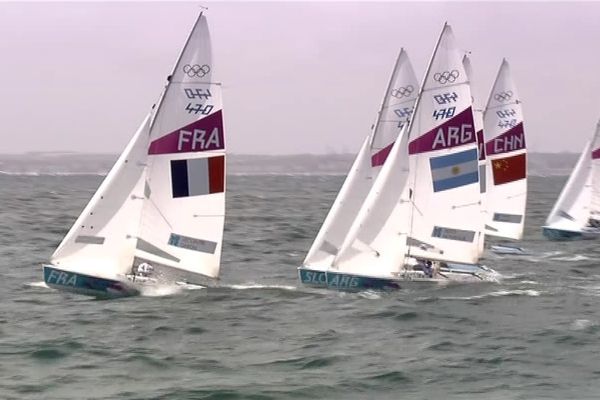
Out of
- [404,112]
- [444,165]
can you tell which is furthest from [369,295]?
[404,112]

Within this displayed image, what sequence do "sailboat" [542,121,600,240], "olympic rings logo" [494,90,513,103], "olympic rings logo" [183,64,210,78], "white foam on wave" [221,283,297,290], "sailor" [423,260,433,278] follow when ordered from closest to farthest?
"olympic rings logo" [183,64,210,78] → "white foam on wave" [221,283,297,290] → "sailor" [423,260,433,278] → "olympic rings logo" [494,90,513,103] → "sailboat" [542,121,600,240]

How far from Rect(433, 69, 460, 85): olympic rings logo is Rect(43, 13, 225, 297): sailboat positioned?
19.4ft

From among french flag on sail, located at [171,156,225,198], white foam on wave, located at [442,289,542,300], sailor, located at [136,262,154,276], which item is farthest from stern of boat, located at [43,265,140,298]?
white foam on wave, located at [442,289,542,300]

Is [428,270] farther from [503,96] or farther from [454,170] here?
[503,96]

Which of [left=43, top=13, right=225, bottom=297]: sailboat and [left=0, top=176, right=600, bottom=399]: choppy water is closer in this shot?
[left=0, top=176, right=600, bottom=399]: choppy water

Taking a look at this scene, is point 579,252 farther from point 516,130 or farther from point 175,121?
point 175,121

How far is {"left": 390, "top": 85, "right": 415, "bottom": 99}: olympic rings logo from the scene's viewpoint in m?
28.7

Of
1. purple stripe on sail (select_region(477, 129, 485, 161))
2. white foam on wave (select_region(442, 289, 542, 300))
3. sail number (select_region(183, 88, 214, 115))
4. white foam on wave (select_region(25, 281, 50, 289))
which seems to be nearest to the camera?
sail number (select_region(183, 88, 214, 115))

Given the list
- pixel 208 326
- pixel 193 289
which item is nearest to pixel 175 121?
pixel 193 289

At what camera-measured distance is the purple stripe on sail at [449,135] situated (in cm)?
2627

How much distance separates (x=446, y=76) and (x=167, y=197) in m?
7.71

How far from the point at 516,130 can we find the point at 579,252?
491cm

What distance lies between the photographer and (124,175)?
927 inches

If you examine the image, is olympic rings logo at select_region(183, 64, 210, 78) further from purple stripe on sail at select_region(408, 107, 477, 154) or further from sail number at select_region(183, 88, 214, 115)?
purple stripe on sail at select_region(408, 107, 477, 154)
